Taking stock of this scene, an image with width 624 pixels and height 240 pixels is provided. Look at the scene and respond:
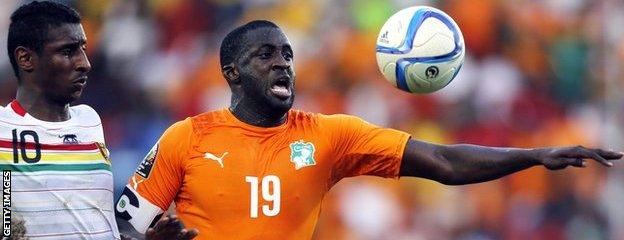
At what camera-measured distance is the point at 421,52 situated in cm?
661

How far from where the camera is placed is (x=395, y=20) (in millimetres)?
6746

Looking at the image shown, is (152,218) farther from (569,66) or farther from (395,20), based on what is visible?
(569,66)

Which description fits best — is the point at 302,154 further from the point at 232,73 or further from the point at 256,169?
the point at 232,73

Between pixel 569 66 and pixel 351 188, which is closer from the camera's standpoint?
pixel 351 188

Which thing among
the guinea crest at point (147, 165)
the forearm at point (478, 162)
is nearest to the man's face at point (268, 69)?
the guinea crest at point (147, 165)

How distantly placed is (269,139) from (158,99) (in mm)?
4199

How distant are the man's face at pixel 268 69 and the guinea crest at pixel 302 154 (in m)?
0.20

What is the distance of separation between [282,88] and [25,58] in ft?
4.52

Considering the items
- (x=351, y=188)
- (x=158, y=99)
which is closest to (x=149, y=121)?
(x=158, y=99)

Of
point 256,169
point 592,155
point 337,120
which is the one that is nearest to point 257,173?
point 256,169

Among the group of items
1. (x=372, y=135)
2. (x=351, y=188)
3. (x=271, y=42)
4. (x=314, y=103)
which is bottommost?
(x=351, y=188)

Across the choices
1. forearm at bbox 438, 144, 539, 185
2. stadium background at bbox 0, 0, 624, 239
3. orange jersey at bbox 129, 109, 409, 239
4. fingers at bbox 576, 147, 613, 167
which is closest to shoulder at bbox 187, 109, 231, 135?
orange jersey at bbox 129, 109, 409, 239

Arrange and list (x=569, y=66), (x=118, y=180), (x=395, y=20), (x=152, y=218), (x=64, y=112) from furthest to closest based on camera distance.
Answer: (x=569, y=66) → (x=118, y=180) → (x=395, y=20) → (x=152, y=218) → (x=64, y=112)

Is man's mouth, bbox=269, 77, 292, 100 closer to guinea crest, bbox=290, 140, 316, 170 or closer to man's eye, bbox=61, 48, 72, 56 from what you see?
guinea crest, bbox=290, 140, 316, 170
